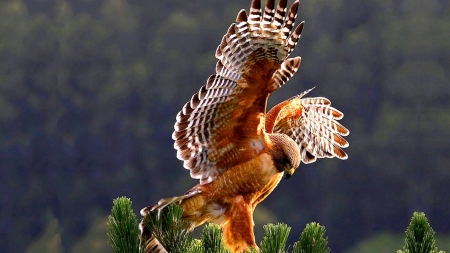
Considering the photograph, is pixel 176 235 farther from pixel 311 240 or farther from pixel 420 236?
pixel 420 236

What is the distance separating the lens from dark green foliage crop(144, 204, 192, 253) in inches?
103

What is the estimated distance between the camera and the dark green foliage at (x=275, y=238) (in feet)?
7.52

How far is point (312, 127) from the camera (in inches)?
198

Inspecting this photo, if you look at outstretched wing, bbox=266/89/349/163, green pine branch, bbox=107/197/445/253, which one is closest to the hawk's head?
outstretched wing, bbox=266/89/349/163

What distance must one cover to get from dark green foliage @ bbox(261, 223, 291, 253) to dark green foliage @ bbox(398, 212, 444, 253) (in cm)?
63

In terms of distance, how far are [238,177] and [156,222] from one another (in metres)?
1.36

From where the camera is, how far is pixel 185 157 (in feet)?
13.2

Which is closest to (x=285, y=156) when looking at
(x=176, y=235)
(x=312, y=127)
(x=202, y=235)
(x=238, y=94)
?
(x=238, y=94)

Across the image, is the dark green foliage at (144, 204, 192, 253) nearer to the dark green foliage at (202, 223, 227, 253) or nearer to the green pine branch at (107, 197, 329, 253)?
the green pine branch at (107, 197, 329, 253)

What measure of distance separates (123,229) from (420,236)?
113 centimetres

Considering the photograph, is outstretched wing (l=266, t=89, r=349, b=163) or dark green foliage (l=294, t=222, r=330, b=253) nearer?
dark green foliage (l=294, t=222, r=330, b=253)

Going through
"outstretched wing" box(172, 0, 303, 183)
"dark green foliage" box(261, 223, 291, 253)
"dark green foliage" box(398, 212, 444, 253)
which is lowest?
"dark green foliage" box(398, 212, 444, 253)

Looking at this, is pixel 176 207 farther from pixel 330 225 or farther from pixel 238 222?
pixel 330 225

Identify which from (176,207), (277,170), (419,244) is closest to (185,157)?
(277,170)
